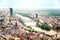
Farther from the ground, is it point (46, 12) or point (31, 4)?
point (31, 4)

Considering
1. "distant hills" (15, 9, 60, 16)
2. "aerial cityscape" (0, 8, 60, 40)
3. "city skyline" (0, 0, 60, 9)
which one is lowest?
"aerial cityscape" (0, 8, 60, 40)

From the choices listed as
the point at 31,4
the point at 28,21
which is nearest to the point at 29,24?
the point at 28,21

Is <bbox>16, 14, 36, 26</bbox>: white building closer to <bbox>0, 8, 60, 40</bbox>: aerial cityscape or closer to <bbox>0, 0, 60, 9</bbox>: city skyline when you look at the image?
<bbox>0, 8, 60, 40</bbox>: aerial cityscape

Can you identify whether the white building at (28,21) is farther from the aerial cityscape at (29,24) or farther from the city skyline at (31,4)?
the city skyline at (31,4)

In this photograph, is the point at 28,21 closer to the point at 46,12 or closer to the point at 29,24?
the point at 29,24

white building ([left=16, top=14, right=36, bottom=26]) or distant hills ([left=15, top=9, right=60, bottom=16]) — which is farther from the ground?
distant hills ([left=15, top=9, right=60, bottom=16])

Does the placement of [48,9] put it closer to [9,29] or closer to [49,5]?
[49,5]

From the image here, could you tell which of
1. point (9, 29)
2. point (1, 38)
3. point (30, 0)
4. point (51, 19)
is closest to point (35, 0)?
point (30, 0)

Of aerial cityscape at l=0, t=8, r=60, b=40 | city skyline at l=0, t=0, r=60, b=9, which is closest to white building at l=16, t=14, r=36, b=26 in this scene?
aerial cityscape at l=0, t=8, r=60, b=40
